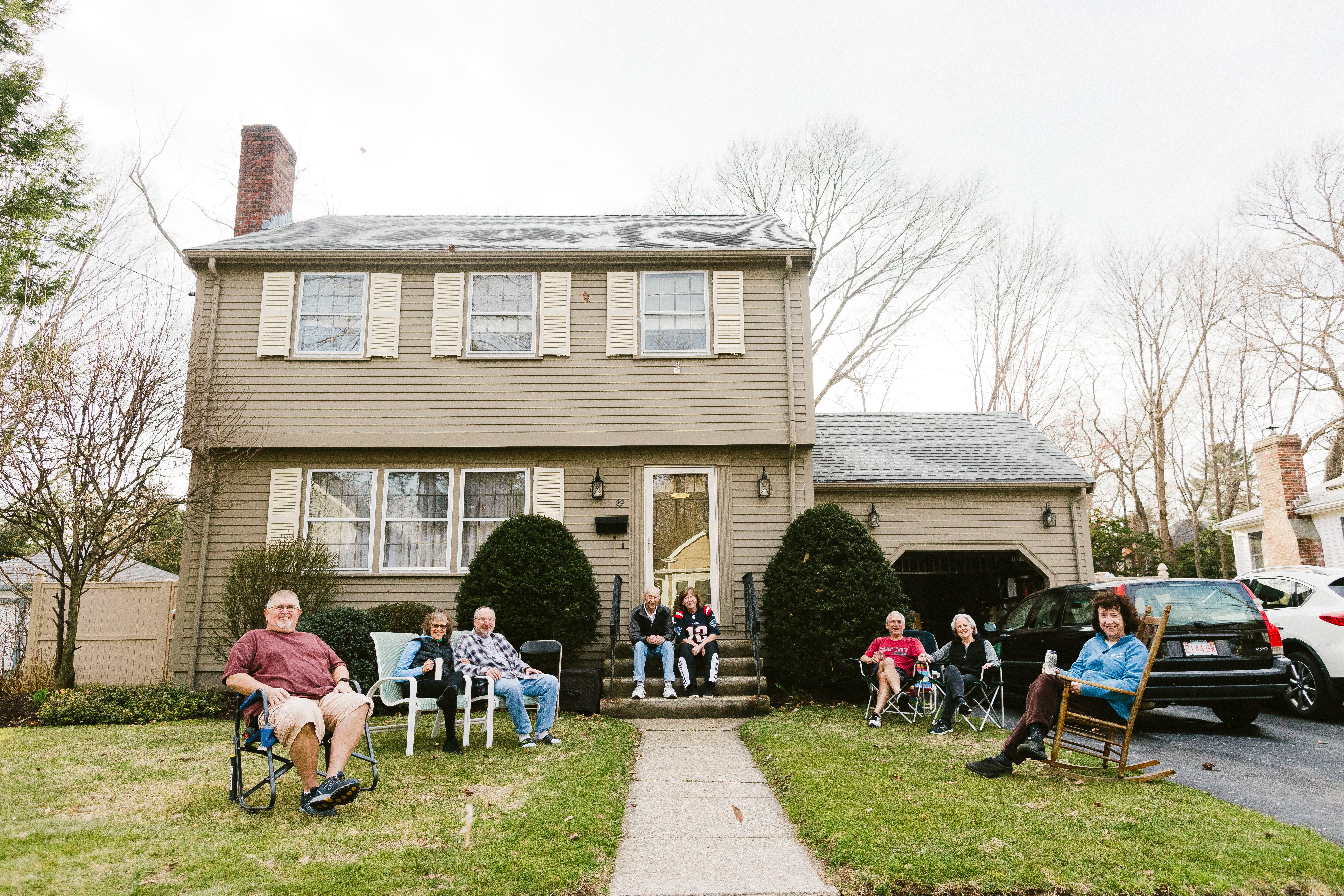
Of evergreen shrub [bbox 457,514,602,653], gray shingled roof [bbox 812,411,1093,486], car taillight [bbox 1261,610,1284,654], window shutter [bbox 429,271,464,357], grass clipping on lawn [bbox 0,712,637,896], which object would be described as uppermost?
window shutter [bbox 429,271,464,357]

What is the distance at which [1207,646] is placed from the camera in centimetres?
700

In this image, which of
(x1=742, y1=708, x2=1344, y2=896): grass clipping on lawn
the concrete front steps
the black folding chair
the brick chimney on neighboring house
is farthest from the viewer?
the brick chimney on neighboring house

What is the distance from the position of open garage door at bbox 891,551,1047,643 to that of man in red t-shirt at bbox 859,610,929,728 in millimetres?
5597

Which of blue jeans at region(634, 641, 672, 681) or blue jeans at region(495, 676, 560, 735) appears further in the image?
blue jeans at region(634, 641, 672, 681)

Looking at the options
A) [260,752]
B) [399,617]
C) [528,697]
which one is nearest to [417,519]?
[399,617]

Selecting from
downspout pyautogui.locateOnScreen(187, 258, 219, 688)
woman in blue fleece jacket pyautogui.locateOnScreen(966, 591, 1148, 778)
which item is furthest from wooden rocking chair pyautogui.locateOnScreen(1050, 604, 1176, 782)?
downspout pyautogui.locateOnScreen(187, 258, 219, 688)

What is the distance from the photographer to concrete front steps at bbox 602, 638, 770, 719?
855 cm

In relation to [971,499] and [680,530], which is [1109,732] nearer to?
[680,530]

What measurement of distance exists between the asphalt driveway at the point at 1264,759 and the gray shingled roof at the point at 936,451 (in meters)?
4.14

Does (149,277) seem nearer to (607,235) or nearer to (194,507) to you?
(194,507)

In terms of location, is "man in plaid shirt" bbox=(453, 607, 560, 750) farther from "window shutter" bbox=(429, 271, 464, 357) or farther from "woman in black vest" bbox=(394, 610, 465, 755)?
"window shutter" bbox=(429, 271, 464, 357)

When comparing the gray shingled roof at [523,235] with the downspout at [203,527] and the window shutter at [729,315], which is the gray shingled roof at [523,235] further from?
the downspout at [203,527]

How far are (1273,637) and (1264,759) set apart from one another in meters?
1.29

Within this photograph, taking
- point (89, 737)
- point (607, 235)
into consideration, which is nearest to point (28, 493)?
point (89, 737)
